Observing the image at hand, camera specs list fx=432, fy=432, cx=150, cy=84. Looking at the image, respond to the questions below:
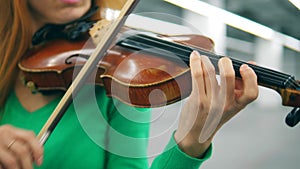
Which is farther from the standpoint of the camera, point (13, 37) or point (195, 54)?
point (13, 37)

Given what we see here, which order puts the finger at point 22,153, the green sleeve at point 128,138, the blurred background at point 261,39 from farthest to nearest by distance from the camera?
1. the blurred background at point 261,39
2. the green sleeve at point 128,138
3. the finger at point 22,153

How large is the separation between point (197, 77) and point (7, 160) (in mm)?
200

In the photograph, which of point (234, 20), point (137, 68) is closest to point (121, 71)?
point (137, 68)

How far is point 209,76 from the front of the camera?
44cm

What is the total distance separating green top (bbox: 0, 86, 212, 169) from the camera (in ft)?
1.71

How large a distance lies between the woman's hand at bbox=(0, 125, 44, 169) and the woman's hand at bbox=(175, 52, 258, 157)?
0.49 ft

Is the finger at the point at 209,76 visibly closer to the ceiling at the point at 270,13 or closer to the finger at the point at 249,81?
the finger at the point at 249,81

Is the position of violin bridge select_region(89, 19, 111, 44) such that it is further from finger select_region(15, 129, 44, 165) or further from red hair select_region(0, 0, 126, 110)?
finger select_region(15, 129, 44, 165)

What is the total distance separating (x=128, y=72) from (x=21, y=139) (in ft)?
0.46

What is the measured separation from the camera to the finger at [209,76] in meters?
0.44

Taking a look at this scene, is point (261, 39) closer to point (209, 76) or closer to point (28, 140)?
point (209, 76)

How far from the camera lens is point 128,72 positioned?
1.56 ft

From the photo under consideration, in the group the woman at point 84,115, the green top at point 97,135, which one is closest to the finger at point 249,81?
the woman at point 84,115

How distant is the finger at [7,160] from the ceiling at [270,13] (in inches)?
17.2
